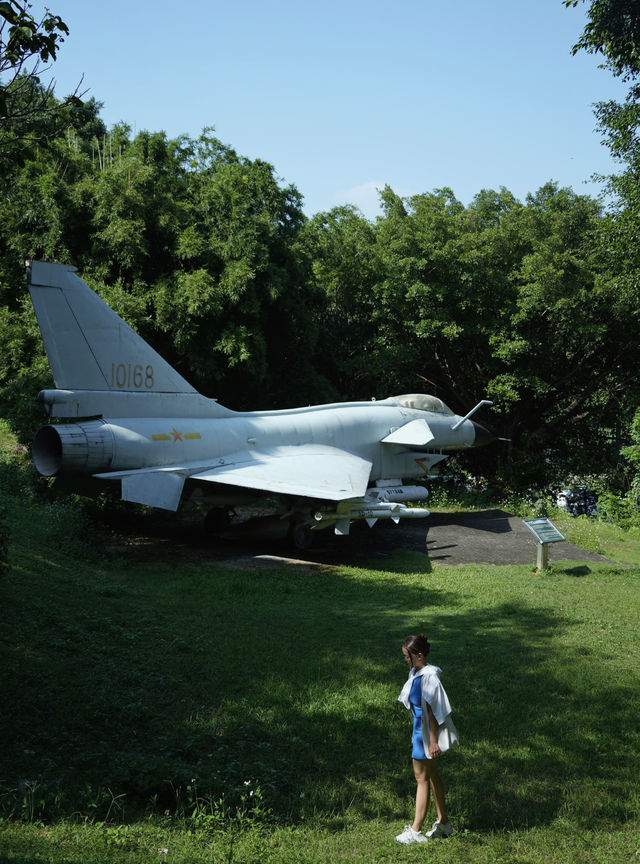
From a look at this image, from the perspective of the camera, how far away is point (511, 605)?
12023 mm

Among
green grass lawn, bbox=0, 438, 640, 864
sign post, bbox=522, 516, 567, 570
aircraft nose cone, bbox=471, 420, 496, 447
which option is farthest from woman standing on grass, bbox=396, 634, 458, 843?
aircraft nose cone, bbox=471, 420, 496, 447

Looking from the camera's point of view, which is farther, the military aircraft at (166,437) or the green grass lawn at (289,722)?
the military aircraft at (166,437)

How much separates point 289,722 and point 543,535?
9.30 meters

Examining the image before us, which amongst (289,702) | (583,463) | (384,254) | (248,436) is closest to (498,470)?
(583,463)

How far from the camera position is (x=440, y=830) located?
5.26 m

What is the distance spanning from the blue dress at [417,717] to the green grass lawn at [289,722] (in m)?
0.64

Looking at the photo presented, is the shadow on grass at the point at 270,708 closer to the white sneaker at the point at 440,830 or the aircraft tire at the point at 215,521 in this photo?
the white sneaker at the point at 440,830

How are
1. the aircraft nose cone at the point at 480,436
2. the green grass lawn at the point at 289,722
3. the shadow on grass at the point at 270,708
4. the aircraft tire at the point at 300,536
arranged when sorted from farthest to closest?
1. the aircraft nose cone at the point at 480,436
2. the aircraft tire at the point at 300,536
3. the shadow on grass at the point at 270,708
4. the green grass lawn at the point at 289,722

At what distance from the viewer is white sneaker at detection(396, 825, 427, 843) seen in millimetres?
5125

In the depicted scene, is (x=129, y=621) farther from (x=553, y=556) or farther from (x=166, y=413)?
(x=553, y=556)

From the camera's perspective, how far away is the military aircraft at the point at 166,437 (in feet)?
45.2

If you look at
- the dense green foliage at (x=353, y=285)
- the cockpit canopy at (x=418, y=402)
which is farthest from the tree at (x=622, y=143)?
the cockpit canopy at (x=418, y=402)

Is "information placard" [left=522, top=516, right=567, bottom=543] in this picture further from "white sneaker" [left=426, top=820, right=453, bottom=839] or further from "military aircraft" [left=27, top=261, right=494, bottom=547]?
"white sneaker" [left=426, top=820, right=453, bottom=839]

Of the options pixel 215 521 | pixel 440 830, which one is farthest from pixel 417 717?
pixel 215 521
